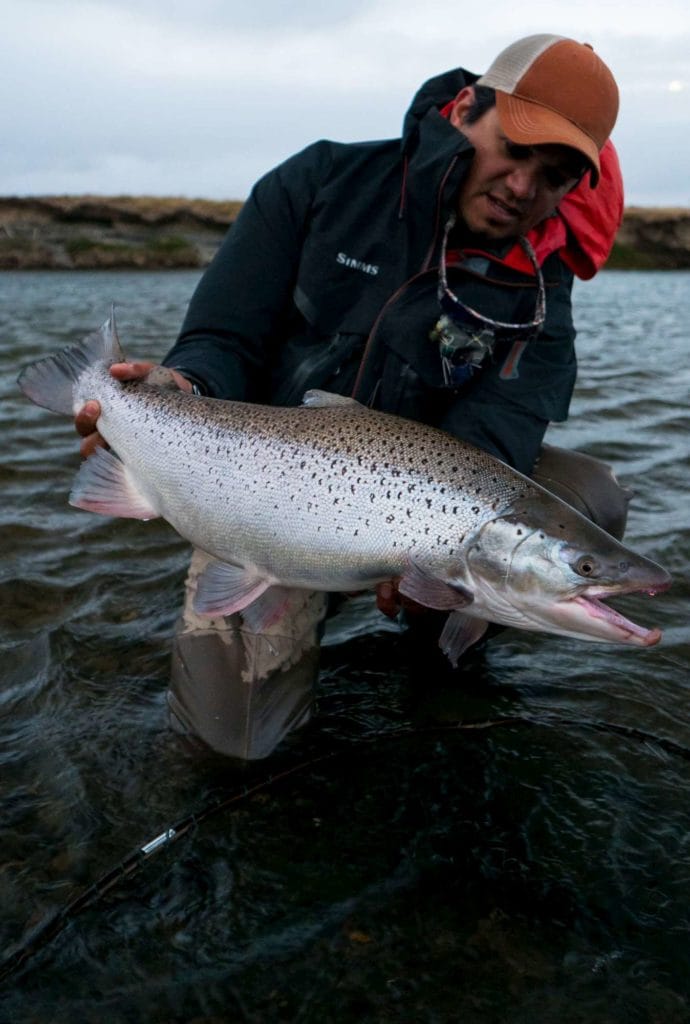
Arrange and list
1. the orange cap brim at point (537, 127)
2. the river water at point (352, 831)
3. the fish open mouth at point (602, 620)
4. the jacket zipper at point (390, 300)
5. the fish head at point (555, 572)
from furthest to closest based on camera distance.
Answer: the jacket zipper at point (390, 300) → the orange cap brim at point (537, 127) → the fish head at point (555, 572) → the fish open mouth at point (602, 620) → the river water at point (352, 831)

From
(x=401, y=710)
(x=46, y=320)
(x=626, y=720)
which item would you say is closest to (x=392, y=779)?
(x=401, y=710)

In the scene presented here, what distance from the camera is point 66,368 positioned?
322 centimetres

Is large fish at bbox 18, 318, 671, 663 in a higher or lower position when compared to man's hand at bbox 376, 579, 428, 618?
higher

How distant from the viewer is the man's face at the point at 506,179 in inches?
121

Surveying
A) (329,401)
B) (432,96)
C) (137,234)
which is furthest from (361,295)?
(137,234)

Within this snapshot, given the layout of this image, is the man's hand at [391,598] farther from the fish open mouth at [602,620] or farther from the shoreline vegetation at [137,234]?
the shoreline vegetation at [137,234]

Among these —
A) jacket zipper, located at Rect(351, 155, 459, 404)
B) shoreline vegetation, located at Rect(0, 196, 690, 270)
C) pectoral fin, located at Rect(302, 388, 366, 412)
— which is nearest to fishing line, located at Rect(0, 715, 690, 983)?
pectoral fin, located at Rect(302, 388, 366, 412)

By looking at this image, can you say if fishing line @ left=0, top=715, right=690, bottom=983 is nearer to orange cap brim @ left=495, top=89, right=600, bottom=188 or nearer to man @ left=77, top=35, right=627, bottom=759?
man @ left=77, top=35, right=627, bottom=759

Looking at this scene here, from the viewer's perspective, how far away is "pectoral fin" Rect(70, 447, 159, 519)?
319cm

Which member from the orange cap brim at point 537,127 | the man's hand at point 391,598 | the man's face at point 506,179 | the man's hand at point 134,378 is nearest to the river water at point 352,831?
the man's hand at point 391,598

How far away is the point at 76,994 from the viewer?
2217 millimetres

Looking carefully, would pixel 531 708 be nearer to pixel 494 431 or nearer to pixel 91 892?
pixel 494 431

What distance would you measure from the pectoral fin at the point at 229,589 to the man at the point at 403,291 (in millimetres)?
344

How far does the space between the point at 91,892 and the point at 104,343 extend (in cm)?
171
